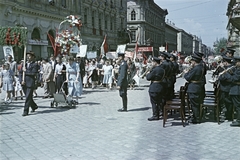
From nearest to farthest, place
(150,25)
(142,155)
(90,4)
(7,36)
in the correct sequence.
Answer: (142,155) < (7,36) < (90,4) < (150,25)

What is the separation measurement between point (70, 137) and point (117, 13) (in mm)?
41493

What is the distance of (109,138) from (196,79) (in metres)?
3.08

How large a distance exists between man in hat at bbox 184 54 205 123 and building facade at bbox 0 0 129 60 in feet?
49.7

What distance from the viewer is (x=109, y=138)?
267 inches

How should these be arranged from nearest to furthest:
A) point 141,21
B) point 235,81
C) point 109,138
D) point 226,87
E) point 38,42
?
point 109,138 < point 235,81 < point 226,87 < point 38,42 < point 141,21

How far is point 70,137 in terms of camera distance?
22.7 ft

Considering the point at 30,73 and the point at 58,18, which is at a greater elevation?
the point at 58,18

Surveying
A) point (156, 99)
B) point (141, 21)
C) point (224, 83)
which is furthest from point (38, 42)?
point (141, 21)

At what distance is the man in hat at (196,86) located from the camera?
27.0ft

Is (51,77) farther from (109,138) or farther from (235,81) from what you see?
(235,81)

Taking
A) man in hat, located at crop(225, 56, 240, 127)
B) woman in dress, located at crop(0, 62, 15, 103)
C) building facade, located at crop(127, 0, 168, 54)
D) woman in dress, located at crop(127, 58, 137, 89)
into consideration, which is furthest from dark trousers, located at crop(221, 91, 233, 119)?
building facade, located at crop(127, 0, 168, 54)

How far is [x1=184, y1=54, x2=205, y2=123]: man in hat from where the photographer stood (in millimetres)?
8242

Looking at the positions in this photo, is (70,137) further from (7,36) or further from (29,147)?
(7,36)

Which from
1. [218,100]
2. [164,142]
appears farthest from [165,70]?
[164,142]
